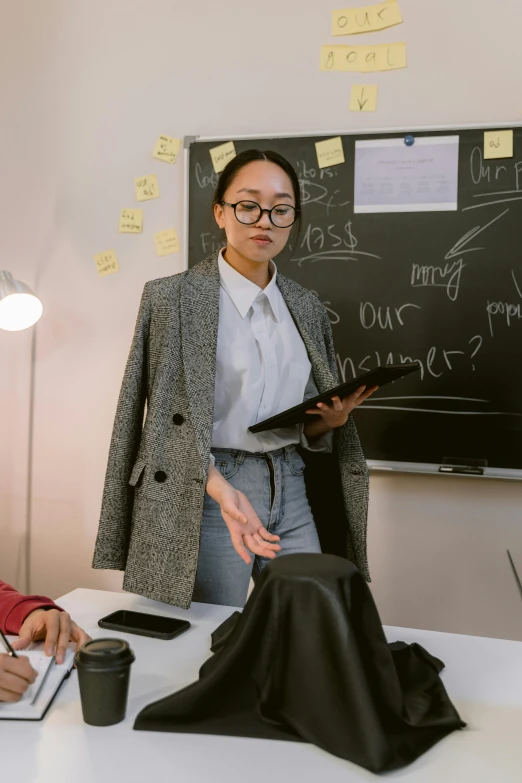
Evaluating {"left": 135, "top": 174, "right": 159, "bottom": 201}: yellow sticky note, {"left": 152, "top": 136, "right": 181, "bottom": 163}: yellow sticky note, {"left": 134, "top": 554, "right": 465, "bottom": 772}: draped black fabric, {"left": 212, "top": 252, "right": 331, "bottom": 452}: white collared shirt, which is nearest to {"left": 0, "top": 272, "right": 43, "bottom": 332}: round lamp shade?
{"left": 135, "top": 174, "right": 159, "bottom": 201}: yellow sticky note

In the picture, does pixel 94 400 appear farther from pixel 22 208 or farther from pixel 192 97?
pixel 192 97

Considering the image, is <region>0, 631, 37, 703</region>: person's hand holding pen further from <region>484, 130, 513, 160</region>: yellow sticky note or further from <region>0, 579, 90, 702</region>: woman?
<region>484, 130, 513, 160</region>: yellow sticky note

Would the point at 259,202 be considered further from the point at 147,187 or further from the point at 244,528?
the point at 147,187

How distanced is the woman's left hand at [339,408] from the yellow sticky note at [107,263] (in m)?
1.31

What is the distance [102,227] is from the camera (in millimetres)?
2746

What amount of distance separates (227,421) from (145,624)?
1.85 ft

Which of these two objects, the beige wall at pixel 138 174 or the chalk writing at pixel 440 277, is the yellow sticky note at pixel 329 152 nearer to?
the beige wall at pixel 138 174

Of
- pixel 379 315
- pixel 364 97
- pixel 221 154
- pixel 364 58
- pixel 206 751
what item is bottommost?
pixel 206 751

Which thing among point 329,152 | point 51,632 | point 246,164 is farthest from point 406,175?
point 51,632

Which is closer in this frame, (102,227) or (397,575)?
(397,575)

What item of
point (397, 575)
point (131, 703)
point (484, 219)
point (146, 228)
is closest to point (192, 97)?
point (146, 228)

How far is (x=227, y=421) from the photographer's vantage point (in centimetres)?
169

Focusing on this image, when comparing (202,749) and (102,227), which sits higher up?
(102,227)

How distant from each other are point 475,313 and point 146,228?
124 centimetres
